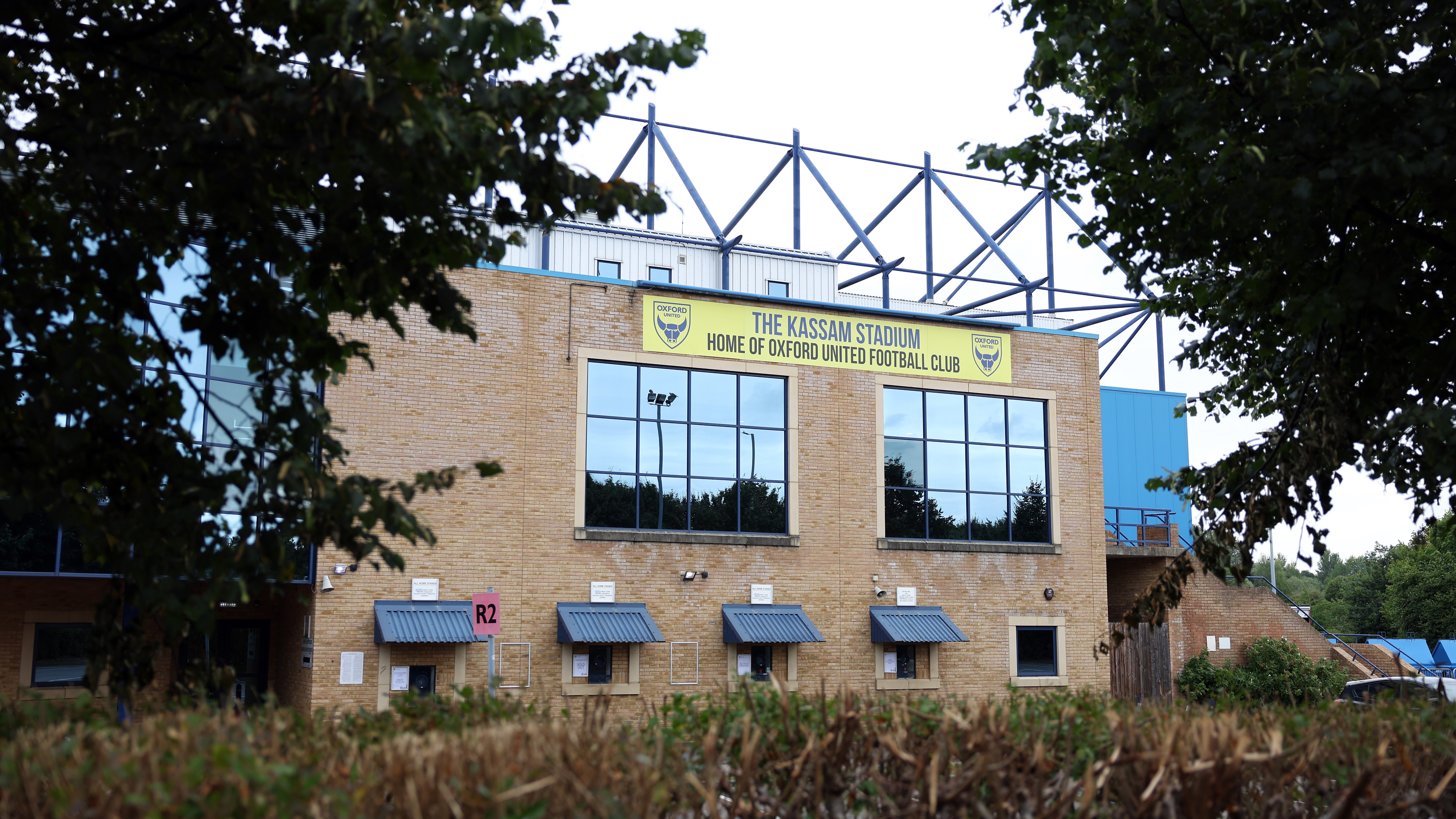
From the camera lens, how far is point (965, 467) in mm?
28156

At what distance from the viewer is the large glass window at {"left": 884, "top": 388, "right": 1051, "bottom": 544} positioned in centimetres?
2748

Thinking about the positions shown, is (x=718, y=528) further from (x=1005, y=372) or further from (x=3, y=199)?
(x=3, y=199)

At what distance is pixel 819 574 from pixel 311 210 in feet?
61.2

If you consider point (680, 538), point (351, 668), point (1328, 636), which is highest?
point (680, 538)

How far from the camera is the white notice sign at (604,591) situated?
78.6 feet

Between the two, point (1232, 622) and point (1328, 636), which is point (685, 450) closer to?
point (1232, 622)

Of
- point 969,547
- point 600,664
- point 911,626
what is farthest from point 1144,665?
point 600,664

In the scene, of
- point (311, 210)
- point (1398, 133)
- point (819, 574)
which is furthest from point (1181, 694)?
point (311, 210)

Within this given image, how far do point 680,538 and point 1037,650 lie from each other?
9.43 m

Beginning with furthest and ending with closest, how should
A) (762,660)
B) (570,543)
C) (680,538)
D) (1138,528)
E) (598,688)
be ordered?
1. (1138,528)
2. (762,660)
3. (680,538)
4. (570,543)
5. (598,688)

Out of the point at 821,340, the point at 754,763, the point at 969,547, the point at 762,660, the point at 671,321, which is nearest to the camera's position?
the point at 754,763

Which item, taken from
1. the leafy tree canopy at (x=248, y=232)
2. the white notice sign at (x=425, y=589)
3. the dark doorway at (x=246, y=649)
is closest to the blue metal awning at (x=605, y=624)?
the white notice sign at (x=425, y=589)

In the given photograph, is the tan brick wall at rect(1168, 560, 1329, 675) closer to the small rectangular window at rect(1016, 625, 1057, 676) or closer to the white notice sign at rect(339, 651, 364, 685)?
the small rectangular window at rect(1016, 625, 1057, 676)

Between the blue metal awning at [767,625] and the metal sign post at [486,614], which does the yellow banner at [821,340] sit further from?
the metal sign post at [486,614]
